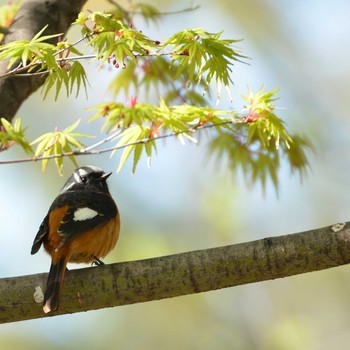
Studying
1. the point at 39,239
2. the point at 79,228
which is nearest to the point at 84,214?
the point at 79,228

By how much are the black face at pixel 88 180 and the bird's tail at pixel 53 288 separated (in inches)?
65.7

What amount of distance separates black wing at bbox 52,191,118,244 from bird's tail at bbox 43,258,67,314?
18.5 inches

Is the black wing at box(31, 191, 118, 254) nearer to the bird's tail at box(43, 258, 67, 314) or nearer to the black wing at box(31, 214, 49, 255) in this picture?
the black wing at box(31, 214, 49, 255)

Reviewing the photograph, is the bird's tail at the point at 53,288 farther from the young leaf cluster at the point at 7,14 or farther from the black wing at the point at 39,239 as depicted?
the young leaf cluster at the point at 7,14

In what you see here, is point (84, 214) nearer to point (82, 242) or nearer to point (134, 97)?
point (82, 242)

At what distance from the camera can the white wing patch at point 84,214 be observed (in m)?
4.93

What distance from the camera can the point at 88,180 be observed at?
5.95m

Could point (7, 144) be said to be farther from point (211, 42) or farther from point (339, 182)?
point (339, 182)

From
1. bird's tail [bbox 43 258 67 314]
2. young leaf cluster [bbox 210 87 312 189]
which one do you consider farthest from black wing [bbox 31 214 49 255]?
young leaf cluster [bbox 210 87 312 189]

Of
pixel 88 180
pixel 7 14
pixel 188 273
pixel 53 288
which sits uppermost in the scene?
pixel 7 14

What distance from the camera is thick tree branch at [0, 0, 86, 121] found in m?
4.91

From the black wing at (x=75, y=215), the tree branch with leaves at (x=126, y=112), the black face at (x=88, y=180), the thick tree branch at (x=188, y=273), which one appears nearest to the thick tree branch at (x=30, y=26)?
the tree branch with leaves at (x=126, y=112)

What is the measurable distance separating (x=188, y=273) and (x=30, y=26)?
2.56 m

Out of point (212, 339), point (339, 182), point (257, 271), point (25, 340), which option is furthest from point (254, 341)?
point (257, 271)
